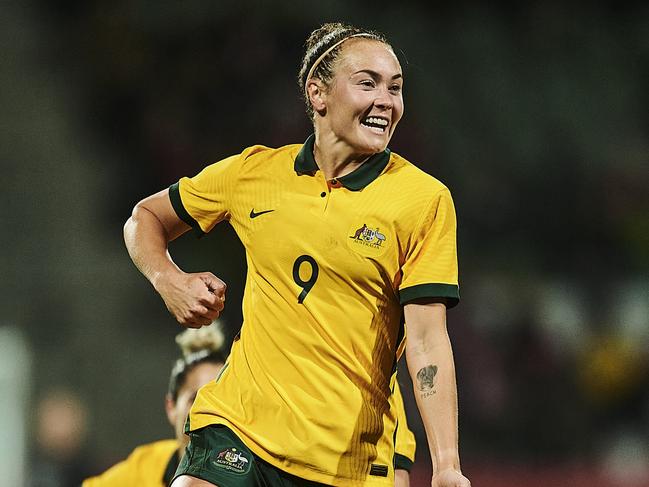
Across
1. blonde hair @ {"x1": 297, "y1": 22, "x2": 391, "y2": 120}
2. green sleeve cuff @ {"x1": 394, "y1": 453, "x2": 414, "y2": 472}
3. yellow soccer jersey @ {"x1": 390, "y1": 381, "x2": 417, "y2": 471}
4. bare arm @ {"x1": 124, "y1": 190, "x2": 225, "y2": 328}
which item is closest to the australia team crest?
bare arm @ {"x1": 124, "y1": 190, "x2": 225, "y2": 328}

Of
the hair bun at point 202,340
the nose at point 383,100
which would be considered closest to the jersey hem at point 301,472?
the nose at point 383,100

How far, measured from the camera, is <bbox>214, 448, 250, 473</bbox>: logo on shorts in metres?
2.94

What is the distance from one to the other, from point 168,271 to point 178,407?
185cm

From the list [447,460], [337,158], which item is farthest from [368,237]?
[447,460]

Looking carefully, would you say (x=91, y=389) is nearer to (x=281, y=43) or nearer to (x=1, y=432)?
(x=1, y=432)

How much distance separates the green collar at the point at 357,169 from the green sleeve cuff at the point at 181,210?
0.37m

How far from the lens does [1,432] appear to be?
7.37 metres

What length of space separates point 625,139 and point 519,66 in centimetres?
119

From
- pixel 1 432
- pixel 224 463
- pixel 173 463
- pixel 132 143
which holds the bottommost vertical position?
pixel 1 432

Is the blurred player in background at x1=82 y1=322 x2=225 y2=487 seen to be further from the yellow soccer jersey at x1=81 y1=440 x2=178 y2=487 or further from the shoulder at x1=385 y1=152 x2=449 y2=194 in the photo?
the shoulder at x1=385 y1=152 x2=449 y2=194

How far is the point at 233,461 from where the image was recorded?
2.96 m

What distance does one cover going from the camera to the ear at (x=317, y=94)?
10.7 feet

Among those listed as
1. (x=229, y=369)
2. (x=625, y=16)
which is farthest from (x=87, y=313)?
(x=625, y=16)

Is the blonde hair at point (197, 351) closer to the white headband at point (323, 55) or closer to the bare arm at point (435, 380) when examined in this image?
the white headband at point (323, 55)
